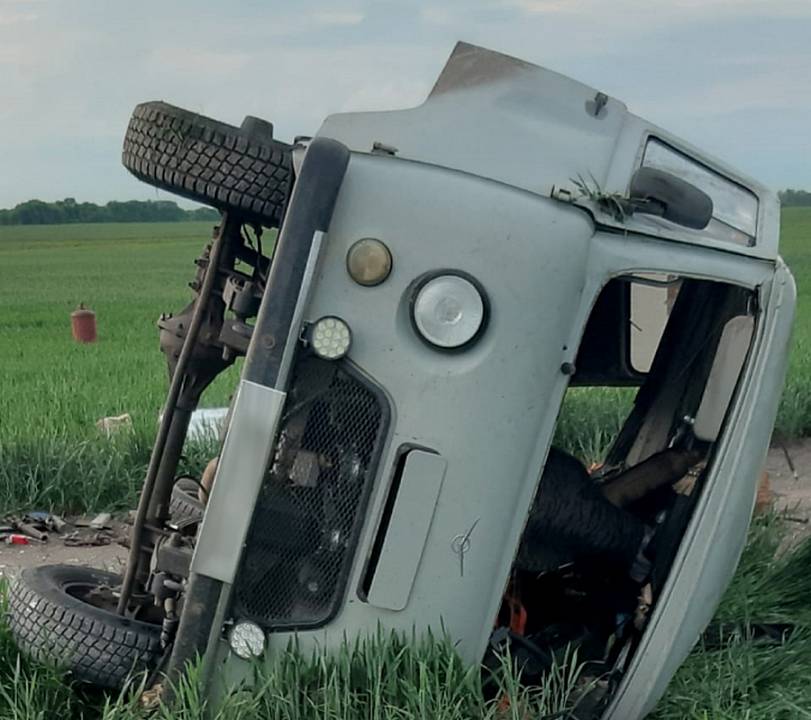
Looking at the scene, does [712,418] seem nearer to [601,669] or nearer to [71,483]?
[601,669]

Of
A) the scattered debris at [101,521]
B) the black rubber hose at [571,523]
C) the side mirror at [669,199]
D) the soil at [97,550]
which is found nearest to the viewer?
the side mirror at [669,199]

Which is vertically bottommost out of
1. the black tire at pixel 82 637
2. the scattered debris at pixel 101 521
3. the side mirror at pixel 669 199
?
the scattered debris at pixel 101 521

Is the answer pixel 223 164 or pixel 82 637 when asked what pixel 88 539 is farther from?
pixel 223 164

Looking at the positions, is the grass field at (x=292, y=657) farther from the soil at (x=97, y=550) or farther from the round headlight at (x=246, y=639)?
the soil at (x=97, y=550)

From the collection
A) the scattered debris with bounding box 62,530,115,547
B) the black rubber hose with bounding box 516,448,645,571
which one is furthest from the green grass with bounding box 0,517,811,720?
the scattered debris with bounding box 62,530,115,547

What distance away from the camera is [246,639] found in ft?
9.44

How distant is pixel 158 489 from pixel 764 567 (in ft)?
7.33

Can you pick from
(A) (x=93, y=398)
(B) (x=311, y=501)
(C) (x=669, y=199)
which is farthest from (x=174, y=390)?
(A) (x=93, y=398)

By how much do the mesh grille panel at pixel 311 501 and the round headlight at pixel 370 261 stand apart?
0.66 ft

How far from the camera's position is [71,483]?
19.1 ft

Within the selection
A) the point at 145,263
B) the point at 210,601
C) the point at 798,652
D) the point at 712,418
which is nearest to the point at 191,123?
the point at 210,601

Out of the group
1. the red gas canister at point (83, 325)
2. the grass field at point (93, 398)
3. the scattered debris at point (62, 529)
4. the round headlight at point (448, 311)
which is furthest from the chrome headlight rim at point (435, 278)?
the red gas canister at point (83, 325)

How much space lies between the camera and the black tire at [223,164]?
309cm

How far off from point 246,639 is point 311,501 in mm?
334
